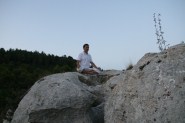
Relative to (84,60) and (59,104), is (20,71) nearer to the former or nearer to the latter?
(84,60)

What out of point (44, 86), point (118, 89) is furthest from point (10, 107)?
point (118, 89)

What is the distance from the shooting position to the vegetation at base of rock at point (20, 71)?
1271 centimetres

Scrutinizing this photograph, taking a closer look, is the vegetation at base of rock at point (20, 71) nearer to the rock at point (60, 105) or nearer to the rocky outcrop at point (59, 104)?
the rocky outcrop at point (59, 104)

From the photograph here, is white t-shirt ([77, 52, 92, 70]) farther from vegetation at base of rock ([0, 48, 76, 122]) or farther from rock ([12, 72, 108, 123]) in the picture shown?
rock ([12, 72, 108, 123])

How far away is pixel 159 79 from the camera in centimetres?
662

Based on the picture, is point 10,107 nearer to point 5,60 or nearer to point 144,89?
point 144,89

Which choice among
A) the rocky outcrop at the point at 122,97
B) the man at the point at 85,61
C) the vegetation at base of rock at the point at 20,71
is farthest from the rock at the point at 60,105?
the man at the point at 85,61

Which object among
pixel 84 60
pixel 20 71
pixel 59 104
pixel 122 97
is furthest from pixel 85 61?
pixel 122 97

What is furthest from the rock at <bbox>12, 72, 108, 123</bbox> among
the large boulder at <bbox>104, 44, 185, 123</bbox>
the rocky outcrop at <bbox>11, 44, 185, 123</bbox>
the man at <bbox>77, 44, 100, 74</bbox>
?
the man at <bbox>77, 44, 100, 74</bbox>

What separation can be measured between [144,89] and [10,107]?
630 cm

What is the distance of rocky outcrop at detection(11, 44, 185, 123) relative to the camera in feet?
20.6

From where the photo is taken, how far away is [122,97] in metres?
7.38

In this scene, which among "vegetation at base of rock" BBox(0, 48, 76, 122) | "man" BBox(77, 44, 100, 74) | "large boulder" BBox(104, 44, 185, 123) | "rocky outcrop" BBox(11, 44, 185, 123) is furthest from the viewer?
"man" BBox(77, 44, 100, 74)

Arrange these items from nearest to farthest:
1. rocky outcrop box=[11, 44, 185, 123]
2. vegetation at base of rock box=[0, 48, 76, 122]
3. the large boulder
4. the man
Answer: the large boulder, rocky outcrop box=[11, 44, 185, 123], vegetation at base of rock box=[0, 48, 76, 122], the man
